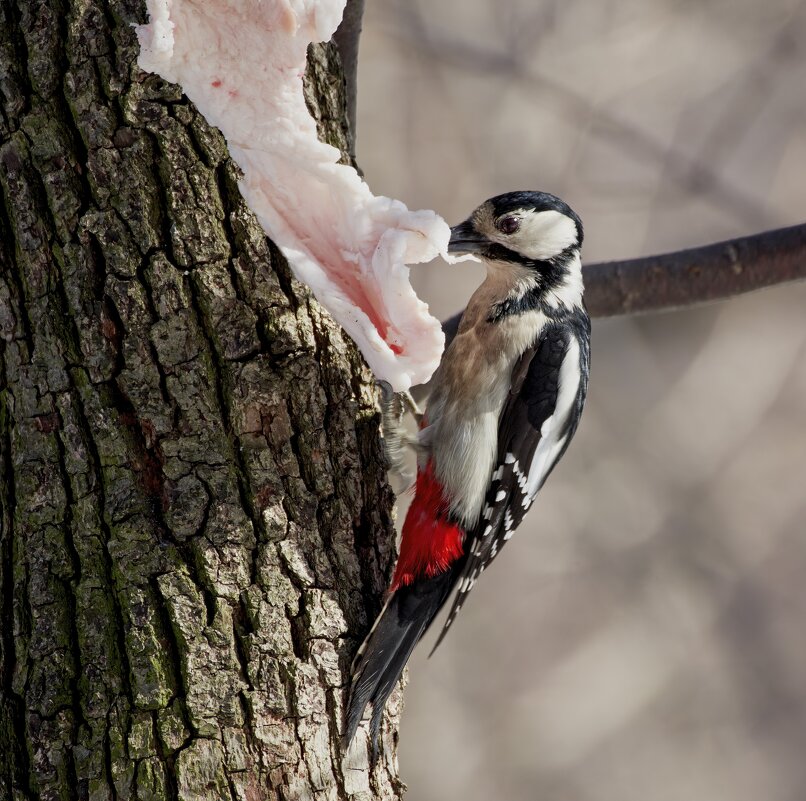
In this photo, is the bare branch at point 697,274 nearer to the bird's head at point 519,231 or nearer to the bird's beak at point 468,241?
the bird's head at point 519,231

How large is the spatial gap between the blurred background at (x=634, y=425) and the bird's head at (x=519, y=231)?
2.79 meters

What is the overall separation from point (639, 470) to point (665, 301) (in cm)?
331

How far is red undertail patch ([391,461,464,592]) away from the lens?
200 centimetres

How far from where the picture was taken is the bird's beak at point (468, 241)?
2510 mm

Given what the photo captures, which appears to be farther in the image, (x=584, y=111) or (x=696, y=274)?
(x=584, y=111)

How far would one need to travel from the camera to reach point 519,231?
249 centimetres

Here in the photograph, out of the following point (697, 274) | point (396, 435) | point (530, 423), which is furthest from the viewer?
point (697, 274)

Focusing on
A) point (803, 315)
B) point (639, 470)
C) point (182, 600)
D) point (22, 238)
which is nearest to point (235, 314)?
point (22, 238)

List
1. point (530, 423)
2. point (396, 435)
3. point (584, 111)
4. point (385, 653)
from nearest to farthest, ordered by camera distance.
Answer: point (385, 653) < point (396, 435) < point (530, 423) < point (584, 111)

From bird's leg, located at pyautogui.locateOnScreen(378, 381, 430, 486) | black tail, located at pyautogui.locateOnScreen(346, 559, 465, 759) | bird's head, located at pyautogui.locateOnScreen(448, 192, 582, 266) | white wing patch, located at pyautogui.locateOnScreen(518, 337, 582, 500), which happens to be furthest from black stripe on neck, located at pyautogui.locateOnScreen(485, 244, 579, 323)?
black tail, located at pyautogui.locateOnScreen(346, 559, 465, 759)

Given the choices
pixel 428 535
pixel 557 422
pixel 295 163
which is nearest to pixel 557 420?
pixel 557 422

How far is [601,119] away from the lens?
5.70m

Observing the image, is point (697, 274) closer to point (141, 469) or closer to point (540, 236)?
point (540, 236)

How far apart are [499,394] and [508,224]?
0.45 meters
